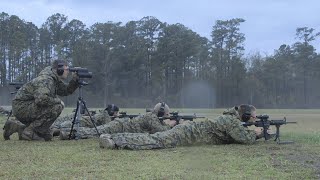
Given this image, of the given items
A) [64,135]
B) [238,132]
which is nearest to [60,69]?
[64,135]

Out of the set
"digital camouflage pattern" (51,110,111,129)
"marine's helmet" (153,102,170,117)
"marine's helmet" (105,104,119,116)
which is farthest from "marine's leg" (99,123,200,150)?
"marine's helmet" (105,104,119,116)

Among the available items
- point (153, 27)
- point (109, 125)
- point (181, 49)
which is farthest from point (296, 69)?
point (109, 125)

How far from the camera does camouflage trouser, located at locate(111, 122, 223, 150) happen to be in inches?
320

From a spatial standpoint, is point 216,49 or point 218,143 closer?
point 218,143

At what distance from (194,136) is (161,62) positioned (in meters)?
71.7

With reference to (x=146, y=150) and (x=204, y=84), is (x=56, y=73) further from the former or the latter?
(x=204, y=84)

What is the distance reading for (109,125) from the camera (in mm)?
10570

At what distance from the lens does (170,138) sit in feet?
28.3

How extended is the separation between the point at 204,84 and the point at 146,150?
71688 mm

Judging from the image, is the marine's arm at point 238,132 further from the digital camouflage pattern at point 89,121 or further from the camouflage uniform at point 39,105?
the digital camouflage pattern at point 89,121

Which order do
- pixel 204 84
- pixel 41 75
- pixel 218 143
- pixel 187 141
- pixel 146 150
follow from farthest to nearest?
pixel 204 84, pixel 41 75, pixel 218 143, pixel 187 141, pixel 146 150

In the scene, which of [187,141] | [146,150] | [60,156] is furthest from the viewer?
[187,141]

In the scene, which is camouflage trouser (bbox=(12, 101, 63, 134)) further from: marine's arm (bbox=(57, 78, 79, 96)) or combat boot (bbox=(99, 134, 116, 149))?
combat boot (bbox=(99, 134, 116, 149))

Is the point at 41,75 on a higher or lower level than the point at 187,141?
higher
